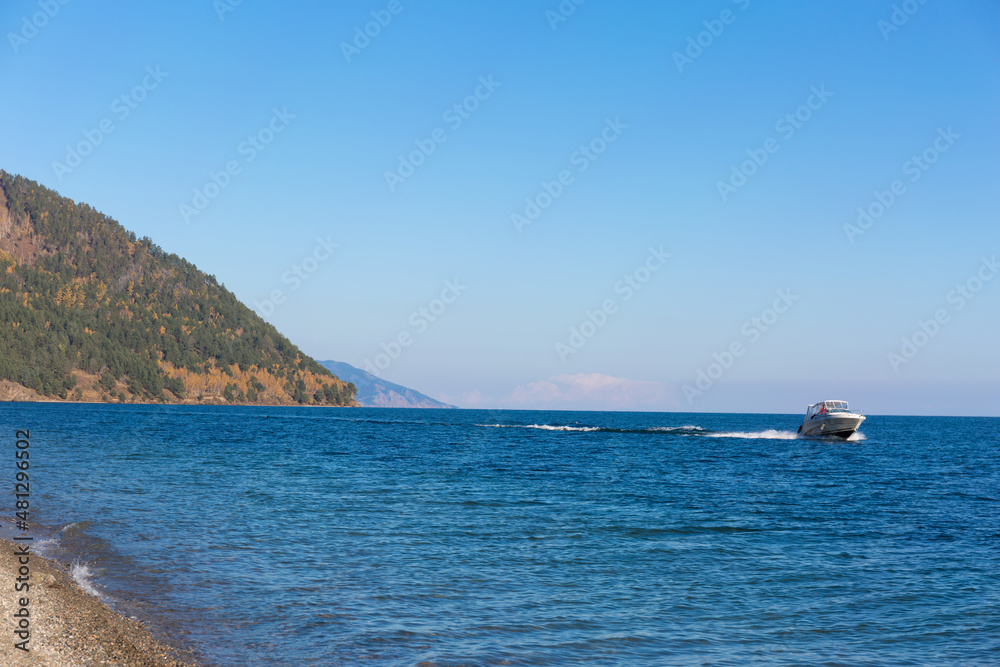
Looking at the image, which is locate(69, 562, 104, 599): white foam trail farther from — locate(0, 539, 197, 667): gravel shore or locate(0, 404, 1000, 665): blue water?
Answer: locate(0, 539, 197, 667): gravel shore

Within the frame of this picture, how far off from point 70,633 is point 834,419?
8960 centimetres

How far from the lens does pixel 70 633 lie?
47.4ft

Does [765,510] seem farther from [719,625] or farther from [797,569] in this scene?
[719,625]

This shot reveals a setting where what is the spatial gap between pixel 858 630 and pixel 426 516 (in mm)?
18434

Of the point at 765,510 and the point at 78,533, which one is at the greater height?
the point at 765,510

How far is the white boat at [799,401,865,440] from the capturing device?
87387mm

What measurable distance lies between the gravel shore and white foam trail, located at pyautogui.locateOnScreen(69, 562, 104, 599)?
25 cm

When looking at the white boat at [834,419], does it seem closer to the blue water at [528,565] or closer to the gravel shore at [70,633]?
the blue water at [528,565]

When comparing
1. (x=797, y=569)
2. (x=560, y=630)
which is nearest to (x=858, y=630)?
(x=797, y=569)

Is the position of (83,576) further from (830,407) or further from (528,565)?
(830,407)

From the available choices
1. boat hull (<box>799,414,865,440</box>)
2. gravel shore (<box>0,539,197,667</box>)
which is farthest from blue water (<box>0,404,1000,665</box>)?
boat hull (<box>799,414,865,440</box>)

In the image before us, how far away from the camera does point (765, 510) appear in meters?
35.6

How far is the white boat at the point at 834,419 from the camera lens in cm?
8739

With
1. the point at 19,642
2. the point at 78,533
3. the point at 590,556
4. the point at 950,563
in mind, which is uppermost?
the point at 950,563
